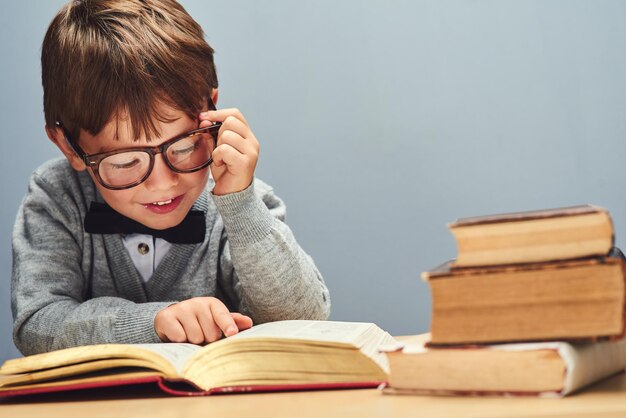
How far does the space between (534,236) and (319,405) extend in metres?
0.21

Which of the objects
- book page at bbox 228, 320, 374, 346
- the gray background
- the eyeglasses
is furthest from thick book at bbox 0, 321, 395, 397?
the gray background

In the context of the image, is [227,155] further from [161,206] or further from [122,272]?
[122,272]

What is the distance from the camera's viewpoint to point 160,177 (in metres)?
1.05

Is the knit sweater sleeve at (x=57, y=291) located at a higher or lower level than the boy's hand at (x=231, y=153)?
lower

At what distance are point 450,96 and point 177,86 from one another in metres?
0.83

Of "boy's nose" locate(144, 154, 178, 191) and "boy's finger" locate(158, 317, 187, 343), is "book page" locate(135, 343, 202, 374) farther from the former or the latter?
"boy's nose" locate(144, 154, 178, 191)

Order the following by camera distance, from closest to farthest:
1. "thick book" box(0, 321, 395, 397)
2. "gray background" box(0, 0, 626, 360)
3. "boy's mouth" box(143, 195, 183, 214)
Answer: "thick book" box(0, 321, 395, 397), "boy's mouth" box(143, 195, 183, 214), "gray background" box(0, 0, 626, 360)

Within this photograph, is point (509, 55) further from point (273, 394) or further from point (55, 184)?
point (273, 394)

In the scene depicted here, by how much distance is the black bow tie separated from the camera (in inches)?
46.4

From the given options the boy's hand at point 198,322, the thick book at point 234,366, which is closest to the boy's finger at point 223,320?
the boy's hand at point 198,322

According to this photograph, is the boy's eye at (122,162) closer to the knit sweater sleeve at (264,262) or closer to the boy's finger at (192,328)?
Result: the knit sweater sleeve at (264,262)

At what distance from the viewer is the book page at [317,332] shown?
2.23 feet

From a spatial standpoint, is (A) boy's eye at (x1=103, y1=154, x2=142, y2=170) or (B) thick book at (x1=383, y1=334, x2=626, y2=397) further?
(A) boy's eye at (x1=103, y1=154, x2=142, y2=170)

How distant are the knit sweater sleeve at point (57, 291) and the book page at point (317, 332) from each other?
219mm
